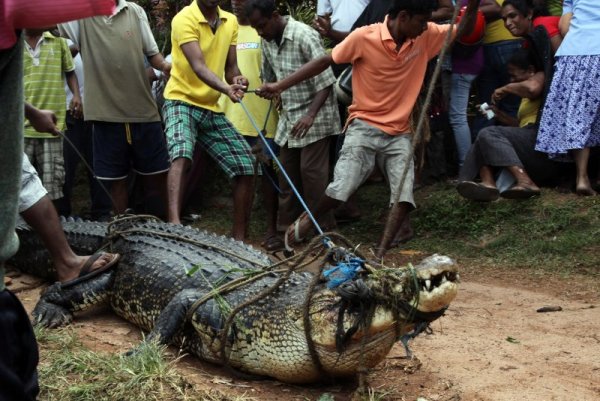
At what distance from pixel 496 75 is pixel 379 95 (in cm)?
166

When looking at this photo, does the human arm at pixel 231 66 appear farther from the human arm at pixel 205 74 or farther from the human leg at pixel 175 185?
the human leg at pixel 175 185

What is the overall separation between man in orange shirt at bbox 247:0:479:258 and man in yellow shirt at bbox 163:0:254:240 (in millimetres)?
565

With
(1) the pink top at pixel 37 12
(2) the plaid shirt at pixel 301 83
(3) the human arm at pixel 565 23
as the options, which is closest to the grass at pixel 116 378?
(1) the pink top at pixel 37 12

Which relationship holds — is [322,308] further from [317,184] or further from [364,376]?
[317,184]

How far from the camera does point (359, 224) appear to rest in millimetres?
7379

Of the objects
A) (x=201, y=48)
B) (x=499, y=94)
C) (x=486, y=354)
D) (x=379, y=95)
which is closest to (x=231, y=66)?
(x=201, y=48)

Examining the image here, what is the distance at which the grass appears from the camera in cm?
349

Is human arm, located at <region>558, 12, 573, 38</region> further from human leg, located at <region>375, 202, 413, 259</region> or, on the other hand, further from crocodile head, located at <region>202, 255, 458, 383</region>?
crocodile head, located at <region>202, 255, 458, 383</region>

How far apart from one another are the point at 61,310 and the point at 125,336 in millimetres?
506

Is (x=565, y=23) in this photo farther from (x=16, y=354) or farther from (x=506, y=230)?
(x=16, y=354)

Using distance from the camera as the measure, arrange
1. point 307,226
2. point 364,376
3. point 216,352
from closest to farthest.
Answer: point 364,376 → point 216,352 → point 307,226

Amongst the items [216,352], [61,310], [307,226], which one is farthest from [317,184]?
[216,352]

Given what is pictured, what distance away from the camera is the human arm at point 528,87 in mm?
6691

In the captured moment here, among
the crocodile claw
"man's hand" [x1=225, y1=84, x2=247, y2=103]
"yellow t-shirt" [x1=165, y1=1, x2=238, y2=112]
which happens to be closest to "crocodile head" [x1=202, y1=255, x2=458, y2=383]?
the crocodile claw
